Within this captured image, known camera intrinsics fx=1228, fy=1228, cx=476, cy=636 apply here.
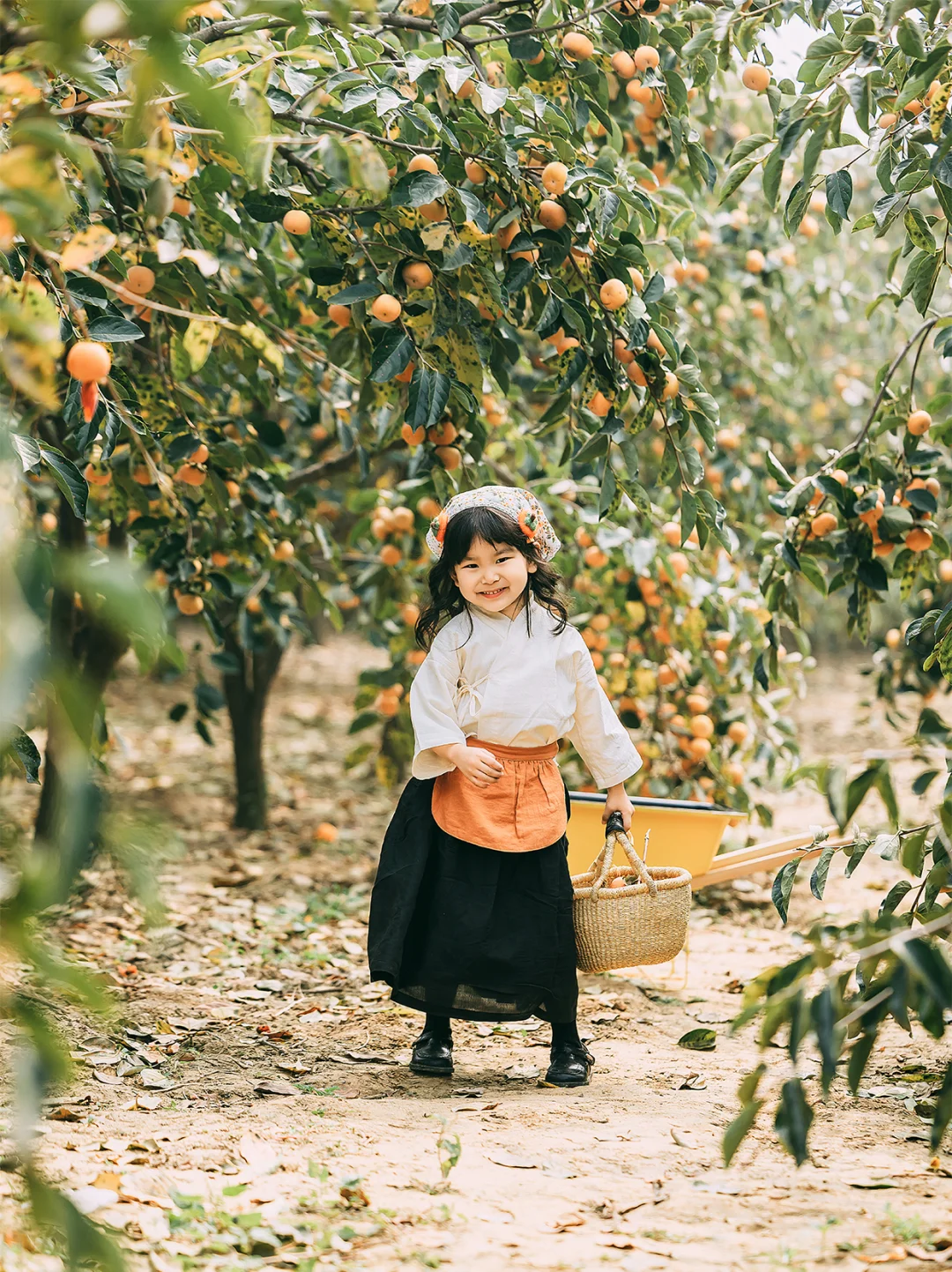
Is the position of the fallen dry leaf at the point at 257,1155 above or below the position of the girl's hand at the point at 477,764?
below

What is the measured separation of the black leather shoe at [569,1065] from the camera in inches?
91.8

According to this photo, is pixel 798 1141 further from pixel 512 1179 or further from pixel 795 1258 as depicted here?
pixel 512 1179

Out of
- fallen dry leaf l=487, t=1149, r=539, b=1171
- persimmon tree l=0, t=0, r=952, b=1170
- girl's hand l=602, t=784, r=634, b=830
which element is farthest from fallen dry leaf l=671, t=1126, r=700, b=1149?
girl's hand l=602, t=784, r=634, b=830

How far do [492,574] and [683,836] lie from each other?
2.72 ft

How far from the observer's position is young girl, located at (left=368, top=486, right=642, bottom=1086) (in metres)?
2.33

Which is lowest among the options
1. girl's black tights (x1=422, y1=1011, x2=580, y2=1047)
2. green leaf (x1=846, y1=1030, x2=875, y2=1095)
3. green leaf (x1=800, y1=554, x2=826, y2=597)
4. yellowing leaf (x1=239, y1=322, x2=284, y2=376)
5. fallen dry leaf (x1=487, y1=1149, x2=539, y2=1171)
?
fallen dry leaf (x1=487, y1=1149, x2=539, y2=1171)

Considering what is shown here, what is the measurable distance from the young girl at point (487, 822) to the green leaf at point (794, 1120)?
0.89 meters

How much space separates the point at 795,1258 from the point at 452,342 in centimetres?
159

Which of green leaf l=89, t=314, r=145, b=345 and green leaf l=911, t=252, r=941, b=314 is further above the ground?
green leaf l=911, t=252, r=941, b=314

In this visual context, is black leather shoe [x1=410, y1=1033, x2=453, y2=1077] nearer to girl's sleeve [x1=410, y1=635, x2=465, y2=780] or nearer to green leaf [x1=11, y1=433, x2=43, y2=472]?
girl's sleeve [x1=410, y1=635, x2=465, y2=780]

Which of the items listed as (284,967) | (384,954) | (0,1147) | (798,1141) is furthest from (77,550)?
(798,1141)

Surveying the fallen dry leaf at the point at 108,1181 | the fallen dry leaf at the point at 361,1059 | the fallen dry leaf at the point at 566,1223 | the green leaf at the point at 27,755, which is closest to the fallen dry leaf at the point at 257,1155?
the fallen dry leaf at the point at 108,1181

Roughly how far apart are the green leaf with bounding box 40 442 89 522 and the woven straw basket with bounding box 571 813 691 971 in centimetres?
118

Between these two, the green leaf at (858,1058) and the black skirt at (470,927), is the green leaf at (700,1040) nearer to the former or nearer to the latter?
the black skirt at (470,927)
